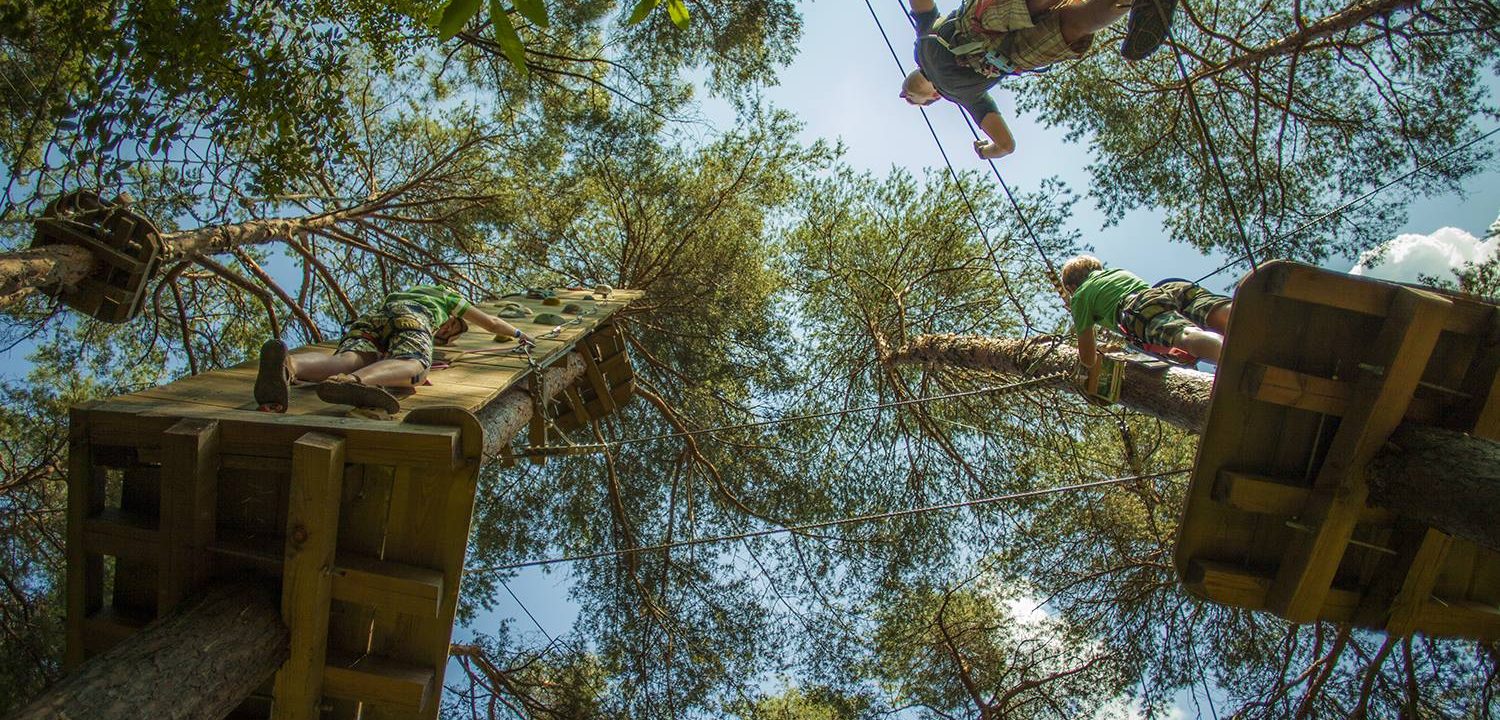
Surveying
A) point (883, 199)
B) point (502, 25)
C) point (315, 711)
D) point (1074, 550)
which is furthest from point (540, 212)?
point (502, 25)

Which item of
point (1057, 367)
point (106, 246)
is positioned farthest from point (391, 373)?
point (1057, 367)

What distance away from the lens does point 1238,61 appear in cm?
443

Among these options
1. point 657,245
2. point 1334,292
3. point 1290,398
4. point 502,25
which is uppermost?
point 657,245

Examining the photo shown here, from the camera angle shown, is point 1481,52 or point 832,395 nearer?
point 1481,52

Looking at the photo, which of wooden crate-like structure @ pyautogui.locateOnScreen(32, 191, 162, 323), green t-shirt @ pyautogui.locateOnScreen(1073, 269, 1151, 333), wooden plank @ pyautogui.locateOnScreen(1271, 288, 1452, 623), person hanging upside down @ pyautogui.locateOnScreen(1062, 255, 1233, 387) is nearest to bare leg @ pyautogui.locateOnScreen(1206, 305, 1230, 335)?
person hanging upside down @ pyautogui.locateOnScreen(1062, 255, 1233, 387)

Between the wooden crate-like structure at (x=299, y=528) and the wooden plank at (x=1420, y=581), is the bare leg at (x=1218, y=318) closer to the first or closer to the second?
the wooden plank at (x=1420, y=581)

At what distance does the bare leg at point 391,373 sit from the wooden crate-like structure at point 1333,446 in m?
2.89

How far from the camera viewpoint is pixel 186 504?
7.02 feet

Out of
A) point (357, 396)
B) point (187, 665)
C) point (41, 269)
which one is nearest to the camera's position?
point (187, 665)

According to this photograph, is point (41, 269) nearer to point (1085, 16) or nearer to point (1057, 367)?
point (1085, 16)

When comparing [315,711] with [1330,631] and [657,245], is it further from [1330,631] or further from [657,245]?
[657,245]

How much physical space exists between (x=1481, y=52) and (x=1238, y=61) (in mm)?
1996

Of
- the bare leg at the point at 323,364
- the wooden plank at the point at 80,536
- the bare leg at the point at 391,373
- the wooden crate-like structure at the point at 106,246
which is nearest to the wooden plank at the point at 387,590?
the wooden plank at the point at 80,536

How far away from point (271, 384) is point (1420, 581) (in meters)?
3.57
